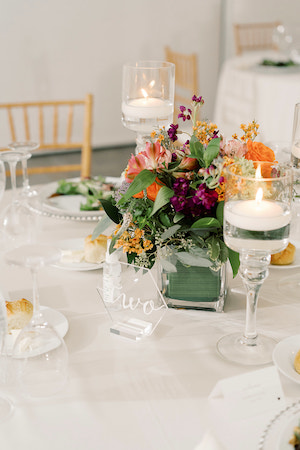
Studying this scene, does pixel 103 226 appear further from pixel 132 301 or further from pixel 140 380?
pixel 140 380

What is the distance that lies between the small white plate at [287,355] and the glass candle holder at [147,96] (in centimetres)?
71

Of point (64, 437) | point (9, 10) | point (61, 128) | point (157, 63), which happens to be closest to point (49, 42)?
point (9, 10)

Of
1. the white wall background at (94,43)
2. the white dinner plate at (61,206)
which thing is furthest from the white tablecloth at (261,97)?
the white dinner plate at (61,206)

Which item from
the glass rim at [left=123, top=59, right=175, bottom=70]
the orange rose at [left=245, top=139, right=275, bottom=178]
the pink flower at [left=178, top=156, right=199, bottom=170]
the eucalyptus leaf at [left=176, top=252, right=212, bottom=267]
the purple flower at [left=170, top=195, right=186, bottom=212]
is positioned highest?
the glass rim at [left=123, top=59, right=175, bottom=70]

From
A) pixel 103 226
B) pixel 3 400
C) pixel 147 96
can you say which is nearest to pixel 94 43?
pixel 147 96

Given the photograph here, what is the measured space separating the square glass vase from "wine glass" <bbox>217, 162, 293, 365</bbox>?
0.15 m

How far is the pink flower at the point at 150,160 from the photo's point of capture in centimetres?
108

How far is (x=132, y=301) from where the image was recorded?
44.3 inches

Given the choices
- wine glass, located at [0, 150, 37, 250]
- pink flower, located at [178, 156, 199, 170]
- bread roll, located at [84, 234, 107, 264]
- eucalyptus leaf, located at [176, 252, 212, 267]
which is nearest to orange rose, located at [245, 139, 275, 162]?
pink flower, located at [178, 156, 199, 170]

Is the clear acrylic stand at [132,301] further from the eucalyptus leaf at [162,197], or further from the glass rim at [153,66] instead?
the glass rim at [153,66]

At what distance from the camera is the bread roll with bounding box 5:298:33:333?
107 cm

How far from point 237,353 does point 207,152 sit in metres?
0.37

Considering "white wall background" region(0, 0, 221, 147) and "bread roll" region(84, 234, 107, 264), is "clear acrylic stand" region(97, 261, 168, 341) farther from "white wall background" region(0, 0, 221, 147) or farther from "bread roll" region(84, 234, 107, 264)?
"white wall background" region(0, 0, 221, 147)

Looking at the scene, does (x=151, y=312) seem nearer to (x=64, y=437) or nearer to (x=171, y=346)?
(x=171, y=346)
